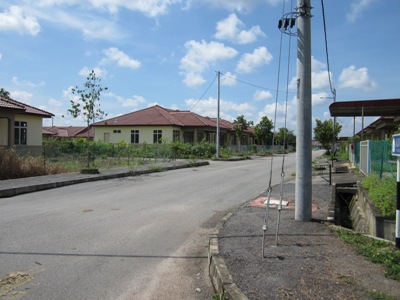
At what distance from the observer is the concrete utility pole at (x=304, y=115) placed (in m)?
7.42

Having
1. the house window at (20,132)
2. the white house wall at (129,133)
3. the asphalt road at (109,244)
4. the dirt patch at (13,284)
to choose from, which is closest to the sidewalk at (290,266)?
the asphalt road at (109,244)

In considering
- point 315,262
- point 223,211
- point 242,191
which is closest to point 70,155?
point 242,191

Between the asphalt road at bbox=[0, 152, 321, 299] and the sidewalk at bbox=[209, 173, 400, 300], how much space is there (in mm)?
401

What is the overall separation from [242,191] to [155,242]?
7.24 m

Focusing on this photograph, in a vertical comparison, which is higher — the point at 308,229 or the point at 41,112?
the point at 41,112

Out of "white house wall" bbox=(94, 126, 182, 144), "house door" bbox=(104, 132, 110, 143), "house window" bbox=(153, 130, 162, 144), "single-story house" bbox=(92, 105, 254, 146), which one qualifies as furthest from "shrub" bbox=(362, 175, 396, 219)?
"house door" bbox=(104, 132, 110, 143)

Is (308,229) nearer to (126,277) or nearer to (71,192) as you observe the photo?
(126,277)

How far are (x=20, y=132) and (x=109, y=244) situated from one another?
89.5 ft

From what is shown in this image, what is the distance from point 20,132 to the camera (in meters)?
30.4

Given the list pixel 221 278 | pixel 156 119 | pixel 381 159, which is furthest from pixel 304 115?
pixel 156 119

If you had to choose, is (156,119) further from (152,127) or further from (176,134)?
(176,134)

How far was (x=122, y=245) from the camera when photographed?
646cm

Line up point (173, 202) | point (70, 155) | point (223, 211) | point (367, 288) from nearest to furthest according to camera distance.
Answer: point (367, 288)
point (223, 211)
point (173, 202)
point (70, 155)

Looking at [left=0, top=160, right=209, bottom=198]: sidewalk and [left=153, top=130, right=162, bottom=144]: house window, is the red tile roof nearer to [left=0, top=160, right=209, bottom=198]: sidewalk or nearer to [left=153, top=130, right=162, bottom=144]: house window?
[left=153, top=130, right=162, bottom=144]: house window
